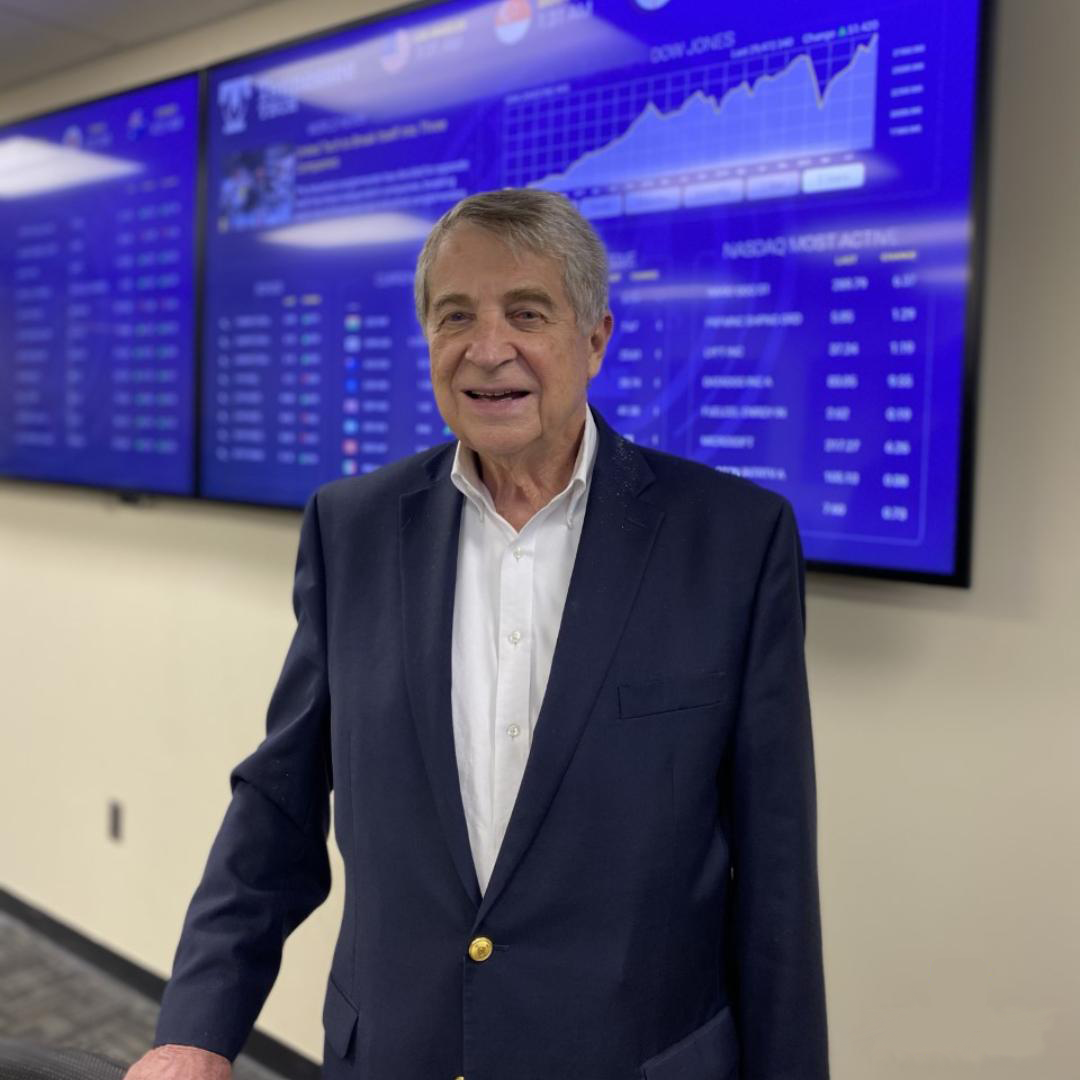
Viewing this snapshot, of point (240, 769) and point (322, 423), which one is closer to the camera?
point (240, 769)

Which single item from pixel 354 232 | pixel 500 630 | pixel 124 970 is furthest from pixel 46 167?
pixel 500 630

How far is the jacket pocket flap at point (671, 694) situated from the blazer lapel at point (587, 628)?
0.12 feet

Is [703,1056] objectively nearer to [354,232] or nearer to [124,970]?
[354,232]

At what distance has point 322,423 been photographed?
2.34m

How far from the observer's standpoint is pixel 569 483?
1.24 meters

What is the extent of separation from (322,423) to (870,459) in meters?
1.21

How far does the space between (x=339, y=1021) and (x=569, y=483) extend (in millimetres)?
658

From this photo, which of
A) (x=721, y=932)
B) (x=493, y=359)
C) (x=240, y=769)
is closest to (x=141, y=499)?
(x=240, y=769)

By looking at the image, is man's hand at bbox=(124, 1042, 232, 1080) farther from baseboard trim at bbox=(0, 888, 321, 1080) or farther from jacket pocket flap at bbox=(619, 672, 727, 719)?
baseboard trim at bbox=(0, 888, 321, 1080)

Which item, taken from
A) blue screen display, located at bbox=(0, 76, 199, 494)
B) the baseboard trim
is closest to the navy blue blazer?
the baseboard trim

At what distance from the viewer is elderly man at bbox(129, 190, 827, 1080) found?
1.11 meters

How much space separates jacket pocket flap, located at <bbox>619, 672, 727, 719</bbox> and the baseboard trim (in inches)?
69.5

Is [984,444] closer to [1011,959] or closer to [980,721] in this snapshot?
[980,721]

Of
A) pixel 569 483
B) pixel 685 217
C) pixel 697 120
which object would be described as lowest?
pixel 569 483
